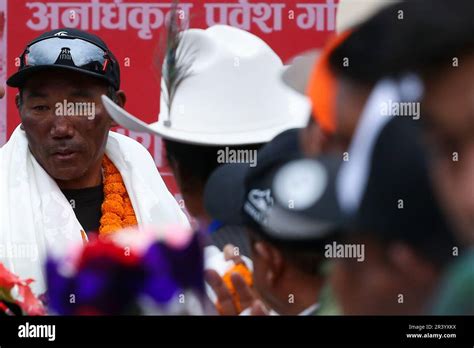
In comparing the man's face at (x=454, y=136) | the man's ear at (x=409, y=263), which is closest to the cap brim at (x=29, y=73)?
the man's face at (x=454, y=136)

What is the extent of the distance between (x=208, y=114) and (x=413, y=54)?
1.23m

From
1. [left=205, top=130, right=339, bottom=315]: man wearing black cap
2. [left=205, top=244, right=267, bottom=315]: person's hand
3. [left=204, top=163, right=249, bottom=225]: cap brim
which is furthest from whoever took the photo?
[left=205, top=244, right=267, bottom=315]: person's hand

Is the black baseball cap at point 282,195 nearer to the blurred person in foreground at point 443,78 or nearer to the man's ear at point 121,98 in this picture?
the blurred person in foreground at point 443,78

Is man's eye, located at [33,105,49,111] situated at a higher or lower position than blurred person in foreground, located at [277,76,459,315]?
higher

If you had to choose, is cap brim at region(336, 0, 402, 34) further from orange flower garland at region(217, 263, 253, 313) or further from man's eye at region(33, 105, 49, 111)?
man's eye at region(33, 105, 49, 111)

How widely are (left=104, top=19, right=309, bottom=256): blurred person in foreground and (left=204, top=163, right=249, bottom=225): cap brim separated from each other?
0.16 ft

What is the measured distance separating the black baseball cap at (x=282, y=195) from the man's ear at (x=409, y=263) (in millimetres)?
196

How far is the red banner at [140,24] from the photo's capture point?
318cm

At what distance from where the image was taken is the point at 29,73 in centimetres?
318

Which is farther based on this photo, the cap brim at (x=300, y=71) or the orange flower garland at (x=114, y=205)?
the orange flower garland at (x=114, y=205)

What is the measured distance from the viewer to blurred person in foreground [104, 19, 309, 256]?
311 centimetres

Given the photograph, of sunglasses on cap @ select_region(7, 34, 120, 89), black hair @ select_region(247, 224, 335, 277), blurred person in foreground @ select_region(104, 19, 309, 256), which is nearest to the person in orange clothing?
blurred person in foreground @ select_region(104, 19, 309, 256)

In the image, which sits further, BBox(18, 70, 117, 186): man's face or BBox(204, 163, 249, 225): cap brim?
BBox(18, 70, 117, 186): man's face
